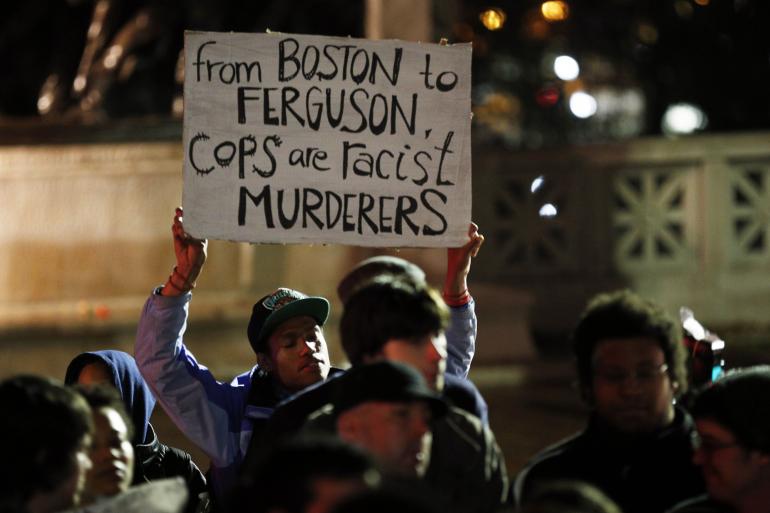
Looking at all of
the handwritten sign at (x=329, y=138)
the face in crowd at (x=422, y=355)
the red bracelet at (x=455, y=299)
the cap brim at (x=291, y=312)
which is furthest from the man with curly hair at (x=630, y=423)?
the cap brim at (x=291, y=312)

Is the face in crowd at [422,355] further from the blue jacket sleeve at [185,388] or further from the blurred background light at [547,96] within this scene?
the blurred background light at [547,96]

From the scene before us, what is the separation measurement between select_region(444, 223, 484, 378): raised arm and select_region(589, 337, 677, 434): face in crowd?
77cm

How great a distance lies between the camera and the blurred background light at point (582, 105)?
926 inches

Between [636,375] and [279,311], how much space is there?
48.5 inches

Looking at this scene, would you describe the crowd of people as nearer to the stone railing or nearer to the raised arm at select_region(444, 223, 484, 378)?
the raised arm at select_region(444, 223, 484, 378)

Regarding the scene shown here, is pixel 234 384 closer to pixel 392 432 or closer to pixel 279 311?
pixel 279 311

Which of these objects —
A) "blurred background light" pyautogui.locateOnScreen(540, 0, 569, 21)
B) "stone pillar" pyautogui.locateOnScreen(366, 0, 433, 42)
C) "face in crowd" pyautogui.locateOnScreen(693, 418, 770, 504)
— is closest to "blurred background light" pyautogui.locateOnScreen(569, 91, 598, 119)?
"blurred background light" pyautogui.locateOnScreen(540, 0, 569, 21)

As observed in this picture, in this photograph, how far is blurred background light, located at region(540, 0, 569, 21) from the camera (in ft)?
61.4

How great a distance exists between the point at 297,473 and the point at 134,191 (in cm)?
887

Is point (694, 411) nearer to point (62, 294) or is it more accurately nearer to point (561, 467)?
point (561, 467)

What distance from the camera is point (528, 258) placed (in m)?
13.3

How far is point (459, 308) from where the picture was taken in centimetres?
468

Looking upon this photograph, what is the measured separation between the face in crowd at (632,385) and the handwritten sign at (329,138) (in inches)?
34.2

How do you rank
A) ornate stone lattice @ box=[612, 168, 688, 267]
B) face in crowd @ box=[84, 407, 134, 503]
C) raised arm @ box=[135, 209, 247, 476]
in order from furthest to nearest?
ornate stone lattice @ box=[612, 168, 688, 267] < raised arm @ box=[135, 209, 247, 476] < face in crowd @ box=[84, 407, 134, 503]
